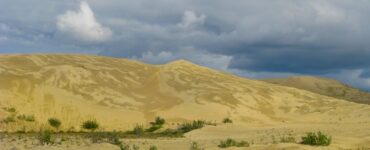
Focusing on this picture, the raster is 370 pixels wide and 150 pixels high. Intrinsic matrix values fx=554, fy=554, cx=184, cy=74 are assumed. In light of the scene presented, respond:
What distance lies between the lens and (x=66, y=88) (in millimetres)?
47812

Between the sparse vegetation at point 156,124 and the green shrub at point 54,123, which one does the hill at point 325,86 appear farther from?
the green shrub at point 54,123

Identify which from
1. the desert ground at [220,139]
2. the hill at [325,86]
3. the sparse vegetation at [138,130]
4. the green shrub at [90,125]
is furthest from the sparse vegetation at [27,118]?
the hill at [325,86]

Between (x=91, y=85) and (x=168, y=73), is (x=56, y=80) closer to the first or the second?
(x=91, y=85)

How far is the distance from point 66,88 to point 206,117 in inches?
493

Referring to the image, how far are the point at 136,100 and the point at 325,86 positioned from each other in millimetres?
59535

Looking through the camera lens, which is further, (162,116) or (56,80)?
(56,80)

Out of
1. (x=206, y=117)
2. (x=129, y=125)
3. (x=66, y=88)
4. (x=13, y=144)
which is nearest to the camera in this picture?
(x=13, y=144)

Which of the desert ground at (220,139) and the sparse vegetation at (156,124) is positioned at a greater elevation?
the sparse vegetation at (156,124)

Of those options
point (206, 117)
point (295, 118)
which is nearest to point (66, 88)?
point (206, 117)

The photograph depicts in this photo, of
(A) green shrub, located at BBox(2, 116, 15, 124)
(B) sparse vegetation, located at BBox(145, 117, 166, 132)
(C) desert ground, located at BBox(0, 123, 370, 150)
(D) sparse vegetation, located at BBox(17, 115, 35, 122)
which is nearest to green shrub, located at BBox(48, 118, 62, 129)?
(D) sparse vegetation, located at BBox(17, 115, 35, 122)

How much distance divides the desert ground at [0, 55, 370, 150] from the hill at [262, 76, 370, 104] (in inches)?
1293

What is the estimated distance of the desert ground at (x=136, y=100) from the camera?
40.7m

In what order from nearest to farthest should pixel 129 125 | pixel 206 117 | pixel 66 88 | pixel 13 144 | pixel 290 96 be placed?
pixel 13 144 < pixel 129 125 < pixel 206 117 < pixel 66 88 < pixel 290 96

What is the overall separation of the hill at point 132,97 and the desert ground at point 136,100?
73mm
